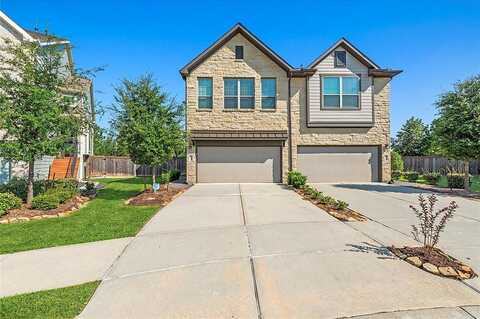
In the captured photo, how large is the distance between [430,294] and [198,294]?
9.69 ft

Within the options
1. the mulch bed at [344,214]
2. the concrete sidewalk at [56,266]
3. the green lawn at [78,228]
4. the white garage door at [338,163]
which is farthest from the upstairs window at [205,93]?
the concrete sidewalk at [56,266]

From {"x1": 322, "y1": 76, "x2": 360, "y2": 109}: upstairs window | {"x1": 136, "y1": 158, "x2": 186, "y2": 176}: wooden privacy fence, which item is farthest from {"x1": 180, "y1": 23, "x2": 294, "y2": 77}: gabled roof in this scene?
{"x1": 136, "y1": 158, "x2": 186, "y2": 176}: wooden privacy fence

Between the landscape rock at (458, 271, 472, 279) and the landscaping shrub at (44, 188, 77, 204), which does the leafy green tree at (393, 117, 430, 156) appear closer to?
the landscape rock at (458, 271, 472, 279)

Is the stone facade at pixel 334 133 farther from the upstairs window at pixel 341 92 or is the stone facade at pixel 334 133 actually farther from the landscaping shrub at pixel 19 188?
the landscaping shrub at pixel 19 188

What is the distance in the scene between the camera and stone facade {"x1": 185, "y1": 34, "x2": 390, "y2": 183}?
53.9 ft

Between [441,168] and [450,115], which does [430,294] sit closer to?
[450,115]

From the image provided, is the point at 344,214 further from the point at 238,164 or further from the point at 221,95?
the point at 221,95

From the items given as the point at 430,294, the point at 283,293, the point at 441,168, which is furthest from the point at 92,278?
the point at 441,168

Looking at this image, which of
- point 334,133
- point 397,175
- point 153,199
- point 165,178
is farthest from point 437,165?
point 153,199

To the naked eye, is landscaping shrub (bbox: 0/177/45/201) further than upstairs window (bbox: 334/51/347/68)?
No

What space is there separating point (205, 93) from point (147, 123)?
20.8 feet

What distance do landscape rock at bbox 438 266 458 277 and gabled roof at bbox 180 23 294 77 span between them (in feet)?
47.0

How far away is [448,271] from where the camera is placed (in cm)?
405

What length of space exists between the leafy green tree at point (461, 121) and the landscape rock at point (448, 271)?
426 inches
